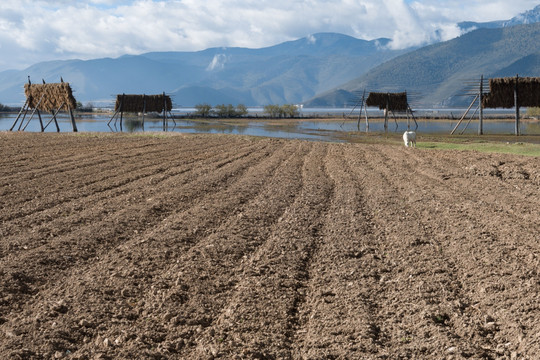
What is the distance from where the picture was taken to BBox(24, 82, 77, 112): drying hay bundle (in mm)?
39125

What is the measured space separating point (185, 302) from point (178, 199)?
5226 mm

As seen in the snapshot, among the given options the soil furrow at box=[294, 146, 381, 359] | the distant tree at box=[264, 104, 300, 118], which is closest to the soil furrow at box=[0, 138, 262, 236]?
the soil furrow at box=[294, 146, 381, 359]

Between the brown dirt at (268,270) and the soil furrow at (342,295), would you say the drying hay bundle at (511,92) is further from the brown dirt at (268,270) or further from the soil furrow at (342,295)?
the soil furrow at (342,295)

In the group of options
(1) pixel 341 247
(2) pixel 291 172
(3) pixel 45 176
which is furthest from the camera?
(2) pixel 291 172

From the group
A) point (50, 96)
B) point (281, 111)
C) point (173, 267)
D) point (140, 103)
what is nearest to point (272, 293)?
Answer: point (173, 267)

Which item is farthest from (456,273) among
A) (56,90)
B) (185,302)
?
(56,90)

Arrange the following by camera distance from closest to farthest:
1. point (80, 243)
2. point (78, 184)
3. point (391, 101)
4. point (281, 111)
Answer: point (80, 243) → point (78, 184) → point (391, 101) → point (281, 111)

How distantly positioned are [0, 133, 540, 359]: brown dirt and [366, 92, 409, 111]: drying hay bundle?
35.3m

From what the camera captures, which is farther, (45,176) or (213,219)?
(45,176)

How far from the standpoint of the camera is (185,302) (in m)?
5.61

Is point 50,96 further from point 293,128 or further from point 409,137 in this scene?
point 409,137

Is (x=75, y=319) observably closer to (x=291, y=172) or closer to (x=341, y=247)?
(x=341, y=247)

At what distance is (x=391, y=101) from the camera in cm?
4772

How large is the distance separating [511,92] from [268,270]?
3518cm
